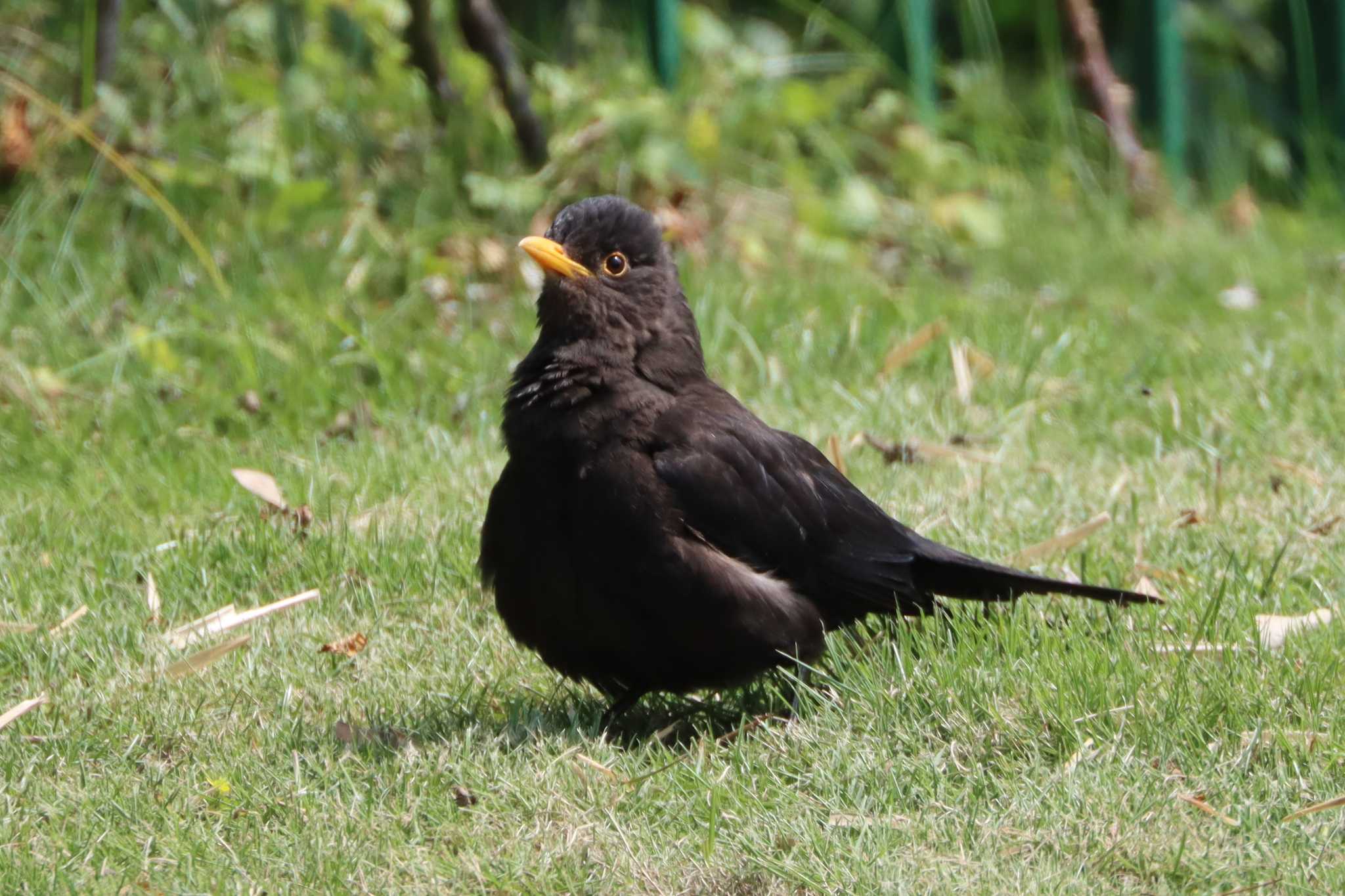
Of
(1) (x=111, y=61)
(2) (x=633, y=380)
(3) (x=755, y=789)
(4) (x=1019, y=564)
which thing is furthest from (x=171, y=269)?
(3) (x=755, y=789)

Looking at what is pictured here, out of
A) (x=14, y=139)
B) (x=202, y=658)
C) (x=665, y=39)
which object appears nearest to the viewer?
(x=202, y=658)

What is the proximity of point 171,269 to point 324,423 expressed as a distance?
1039 mm

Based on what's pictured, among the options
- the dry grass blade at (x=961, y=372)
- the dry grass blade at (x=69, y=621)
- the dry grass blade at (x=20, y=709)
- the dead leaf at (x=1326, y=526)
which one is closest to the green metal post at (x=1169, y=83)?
the dry grass blade at (x=961, y=372)

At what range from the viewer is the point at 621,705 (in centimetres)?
348

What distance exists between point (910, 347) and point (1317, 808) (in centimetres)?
305

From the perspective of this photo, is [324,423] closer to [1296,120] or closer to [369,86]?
[369,86]

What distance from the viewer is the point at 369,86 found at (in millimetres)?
6570

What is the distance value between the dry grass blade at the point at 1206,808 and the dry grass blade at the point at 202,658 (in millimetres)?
1962

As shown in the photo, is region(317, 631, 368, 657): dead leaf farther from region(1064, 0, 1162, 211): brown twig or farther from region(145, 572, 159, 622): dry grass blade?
region(1064, 0, 1162, 211): brown twig

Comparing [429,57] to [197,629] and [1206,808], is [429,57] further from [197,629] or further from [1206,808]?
[1206,808]

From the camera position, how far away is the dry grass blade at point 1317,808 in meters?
2.74

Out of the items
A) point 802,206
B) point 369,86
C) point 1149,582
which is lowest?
point 1149,582

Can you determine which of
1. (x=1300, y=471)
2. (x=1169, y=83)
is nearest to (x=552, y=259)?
(x=1300, y=471)

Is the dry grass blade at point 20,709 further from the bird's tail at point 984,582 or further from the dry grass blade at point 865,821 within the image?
the bird's tail at point 984,582
